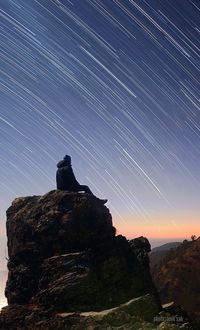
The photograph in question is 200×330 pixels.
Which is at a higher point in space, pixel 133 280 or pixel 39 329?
pixel 133 280

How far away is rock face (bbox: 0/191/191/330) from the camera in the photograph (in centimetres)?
1978

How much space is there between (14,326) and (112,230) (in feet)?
28.3

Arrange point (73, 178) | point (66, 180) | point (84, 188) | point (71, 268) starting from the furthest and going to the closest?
point (73, 178), point (66, 180), point (84, 188), point (71, 268)

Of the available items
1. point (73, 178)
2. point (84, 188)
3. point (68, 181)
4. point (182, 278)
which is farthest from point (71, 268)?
point (182, 278)

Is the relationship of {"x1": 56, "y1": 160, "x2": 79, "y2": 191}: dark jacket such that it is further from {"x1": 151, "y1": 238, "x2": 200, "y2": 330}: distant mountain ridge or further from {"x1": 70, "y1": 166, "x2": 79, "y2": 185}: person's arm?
{"x1": 151, "y1": 238, "x2": 200, "y2": 330}: distant mountain ridge

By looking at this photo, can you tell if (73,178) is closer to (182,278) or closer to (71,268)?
(71,268)

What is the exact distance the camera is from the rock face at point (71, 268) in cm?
1978

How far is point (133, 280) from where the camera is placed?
21594 millimetres

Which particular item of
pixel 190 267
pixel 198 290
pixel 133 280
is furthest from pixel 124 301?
pixel 190 267

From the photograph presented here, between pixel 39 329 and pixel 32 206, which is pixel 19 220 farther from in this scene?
pixel 39 329

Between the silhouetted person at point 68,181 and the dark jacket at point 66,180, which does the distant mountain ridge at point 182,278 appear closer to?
the silhouetted person at point 68,181

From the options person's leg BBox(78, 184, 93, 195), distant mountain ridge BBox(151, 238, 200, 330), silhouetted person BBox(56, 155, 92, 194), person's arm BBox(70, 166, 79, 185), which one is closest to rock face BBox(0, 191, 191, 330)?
person's leg BBox(78, 184, 93, 195)

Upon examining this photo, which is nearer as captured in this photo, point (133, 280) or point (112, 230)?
point (133, 280)

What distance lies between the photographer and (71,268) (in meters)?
20.6
